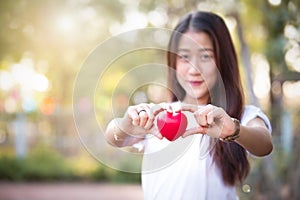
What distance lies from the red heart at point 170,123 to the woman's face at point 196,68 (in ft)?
1.01

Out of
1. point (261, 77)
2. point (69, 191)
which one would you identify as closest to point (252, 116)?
point (261, 77)

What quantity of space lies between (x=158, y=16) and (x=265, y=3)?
0.81 m

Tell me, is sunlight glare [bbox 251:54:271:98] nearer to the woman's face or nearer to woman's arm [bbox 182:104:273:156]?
the woman's face

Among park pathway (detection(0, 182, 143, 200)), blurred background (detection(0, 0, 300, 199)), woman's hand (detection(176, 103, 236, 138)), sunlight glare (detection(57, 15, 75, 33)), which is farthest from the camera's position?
park pathway (detection(0, 182, 143, 200))

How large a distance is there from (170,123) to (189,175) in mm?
377

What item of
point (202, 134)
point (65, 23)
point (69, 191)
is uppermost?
point (65, 23)

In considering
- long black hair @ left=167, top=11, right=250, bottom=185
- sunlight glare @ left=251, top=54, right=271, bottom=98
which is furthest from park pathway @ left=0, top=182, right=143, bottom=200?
long black hair @ left=167, top=11, right=250, bottom=185

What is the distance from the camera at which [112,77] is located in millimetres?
1734

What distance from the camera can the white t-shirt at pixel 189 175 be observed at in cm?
147

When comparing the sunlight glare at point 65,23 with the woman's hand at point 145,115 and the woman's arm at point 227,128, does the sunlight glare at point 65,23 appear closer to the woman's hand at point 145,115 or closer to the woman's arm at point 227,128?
the woman's arm at point 227,128

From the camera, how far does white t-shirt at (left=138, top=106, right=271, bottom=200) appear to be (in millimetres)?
1468

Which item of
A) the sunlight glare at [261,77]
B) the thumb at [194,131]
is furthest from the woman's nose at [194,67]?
the sunlight glare at [261,77]

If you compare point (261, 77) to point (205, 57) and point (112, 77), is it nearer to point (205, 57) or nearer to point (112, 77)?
point (112, 77)

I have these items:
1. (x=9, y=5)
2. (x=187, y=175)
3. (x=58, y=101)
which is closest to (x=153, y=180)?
(x=187, y=175)
